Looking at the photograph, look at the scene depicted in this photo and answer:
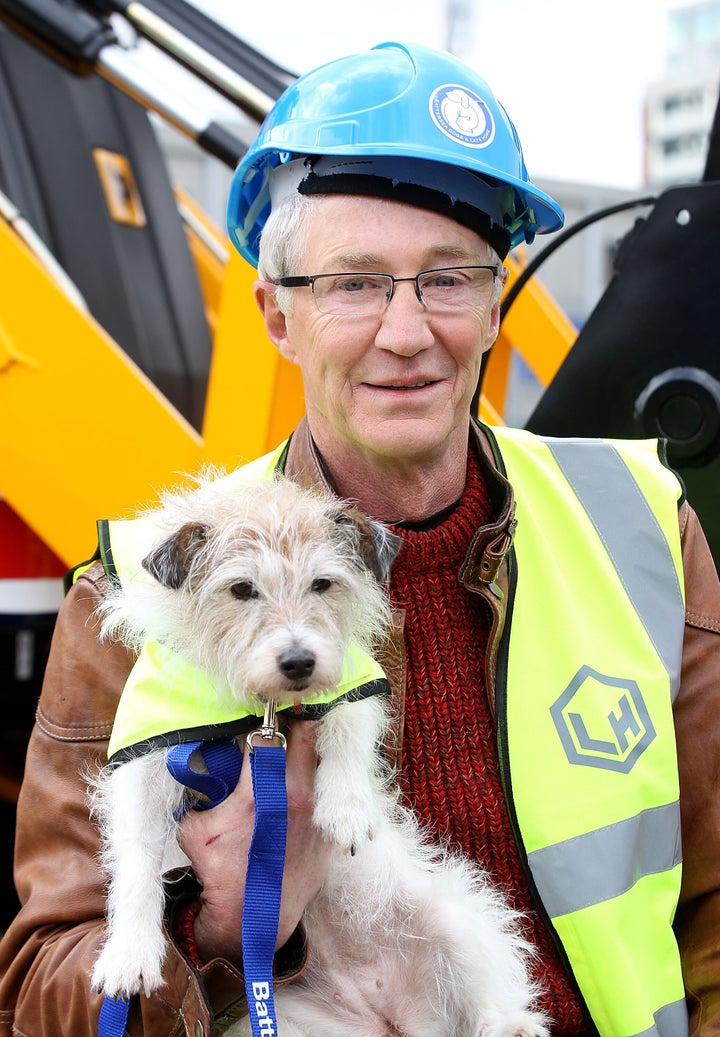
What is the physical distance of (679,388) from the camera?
269cm

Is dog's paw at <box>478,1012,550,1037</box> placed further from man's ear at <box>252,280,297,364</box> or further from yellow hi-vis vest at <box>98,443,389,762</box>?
man's ear at <box>252,280,297,364</box>

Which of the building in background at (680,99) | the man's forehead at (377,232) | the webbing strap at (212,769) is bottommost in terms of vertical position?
the webbing strap at (212,769)

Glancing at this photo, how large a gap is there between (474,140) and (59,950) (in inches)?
63.6

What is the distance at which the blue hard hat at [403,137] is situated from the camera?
187cm

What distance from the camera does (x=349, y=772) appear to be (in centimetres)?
170

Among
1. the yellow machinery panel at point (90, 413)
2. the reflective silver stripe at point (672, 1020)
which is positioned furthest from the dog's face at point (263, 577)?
the yellow machinery panel at point (90, 413)

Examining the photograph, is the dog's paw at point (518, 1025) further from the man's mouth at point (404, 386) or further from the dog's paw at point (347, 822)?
the man's mouth at point (404, 386)

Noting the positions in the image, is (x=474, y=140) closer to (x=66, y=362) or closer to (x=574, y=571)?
(x=574, y=571)

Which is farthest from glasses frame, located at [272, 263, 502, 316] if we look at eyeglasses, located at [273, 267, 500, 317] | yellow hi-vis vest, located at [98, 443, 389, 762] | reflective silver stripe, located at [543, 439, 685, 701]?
yellow hi-vis vest, located at [98, 443, 389, 762]

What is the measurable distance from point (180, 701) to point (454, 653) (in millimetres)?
523

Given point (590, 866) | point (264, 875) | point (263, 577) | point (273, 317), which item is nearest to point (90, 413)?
point (273, 317)

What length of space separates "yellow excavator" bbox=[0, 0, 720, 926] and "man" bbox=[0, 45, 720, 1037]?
668mm

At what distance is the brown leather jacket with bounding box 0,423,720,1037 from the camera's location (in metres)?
1.66

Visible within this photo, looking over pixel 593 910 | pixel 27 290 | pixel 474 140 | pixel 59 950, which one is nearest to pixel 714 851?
pixel 593 910
